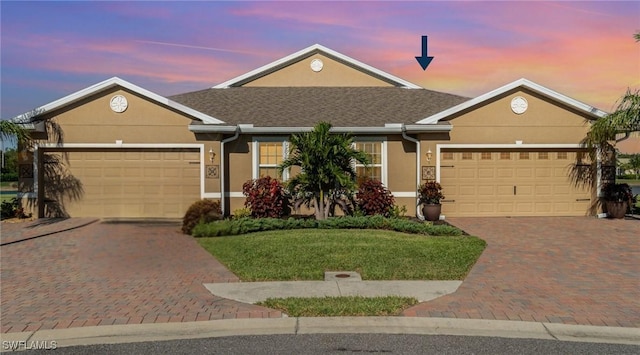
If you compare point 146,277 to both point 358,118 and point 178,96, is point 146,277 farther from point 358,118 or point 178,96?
point 178,96

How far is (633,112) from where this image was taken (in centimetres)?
1541

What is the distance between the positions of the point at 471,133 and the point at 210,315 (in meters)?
12.7

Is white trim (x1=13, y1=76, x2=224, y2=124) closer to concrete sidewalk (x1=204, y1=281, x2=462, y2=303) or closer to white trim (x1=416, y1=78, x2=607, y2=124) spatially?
white trim (x1=416, y1=78, x2=607, y2=124)

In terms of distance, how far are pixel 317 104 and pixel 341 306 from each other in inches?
527

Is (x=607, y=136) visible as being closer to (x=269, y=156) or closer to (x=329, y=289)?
(x=269, y=156)

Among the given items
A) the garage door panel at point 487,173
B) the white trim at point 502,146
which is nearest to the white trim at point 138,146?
Answer: the white trim at point 502,146

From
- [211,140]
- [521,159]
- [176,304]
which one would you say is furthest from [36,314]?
[521,159]

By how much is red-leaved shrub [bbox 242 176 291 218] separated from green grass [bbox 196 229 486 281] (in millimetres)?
2038

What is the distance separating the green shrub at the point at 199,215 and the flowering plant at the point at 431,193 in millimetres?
6471

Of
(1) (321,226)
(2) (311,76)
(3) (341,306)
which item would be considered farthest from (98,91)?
(3) (341,306)

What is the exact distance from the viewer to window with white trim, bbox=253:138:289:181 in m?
17.2

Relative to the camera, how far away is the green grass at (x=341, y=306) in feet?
21.3

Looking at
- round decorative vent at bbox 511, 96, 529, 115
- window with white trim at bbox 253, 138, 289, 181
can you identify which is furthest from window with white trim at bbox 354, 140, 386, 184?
round decorative vent at bbox 511, 96, 529, 115

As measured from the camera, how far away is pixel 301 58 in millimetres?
21781
